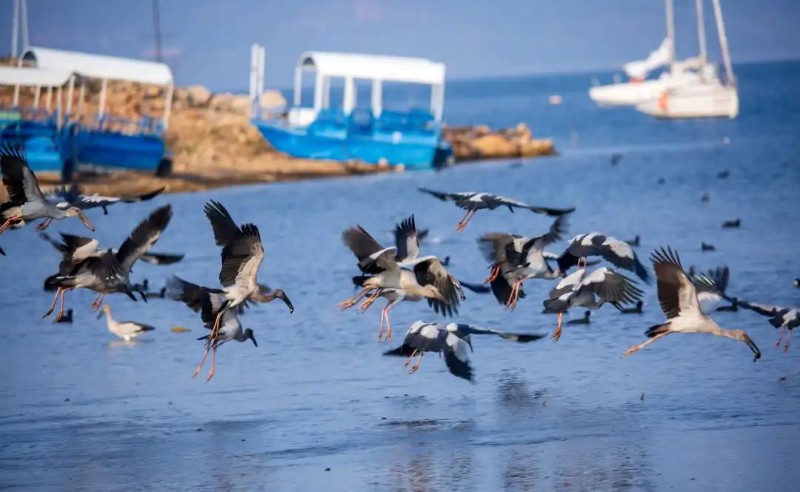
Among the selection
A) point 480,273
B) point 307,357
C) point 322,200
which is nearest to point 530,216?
point 322,200

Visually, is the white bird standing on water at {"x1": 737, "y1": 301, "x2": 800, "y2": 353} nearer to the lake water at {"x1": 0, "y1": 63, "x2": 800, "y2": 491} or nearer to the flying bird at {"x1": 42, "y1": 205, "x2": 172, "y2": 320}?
the lake water at {"x1": 0, "y1": 63, "x2": 800, "y2": 491}

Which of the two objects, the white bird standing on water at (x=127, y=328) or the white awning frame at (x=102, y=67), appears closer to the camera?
the white bird standing on water at (x=127, y=328)

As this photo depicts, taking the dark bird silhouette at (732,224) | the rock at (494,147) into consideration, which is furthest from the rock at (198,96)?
the dark bird silhouette at (732,224)

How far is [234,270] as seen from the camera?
13773 mm

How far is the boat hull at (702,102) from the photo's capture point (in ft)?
301

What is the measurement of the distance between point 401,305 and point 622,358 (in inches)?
210

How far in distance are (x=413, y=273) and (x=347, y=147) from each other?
114 feet

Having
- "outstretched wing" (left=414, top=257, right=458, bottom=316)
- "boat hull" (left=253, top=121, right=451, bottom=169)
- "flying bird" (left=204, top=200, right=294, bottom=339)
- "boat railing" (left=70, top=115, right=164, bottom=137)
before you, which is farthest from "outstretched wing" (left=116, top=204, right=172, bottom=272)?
"boat hull" (left=253, top=121, right=451, bottom=169)

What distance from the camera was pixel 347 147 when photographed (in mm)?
49031

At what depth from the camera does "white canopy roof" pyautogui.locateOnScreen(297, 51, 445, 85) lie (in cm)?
4659

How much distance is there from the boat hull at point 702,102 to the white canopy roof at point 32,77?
59.4 m

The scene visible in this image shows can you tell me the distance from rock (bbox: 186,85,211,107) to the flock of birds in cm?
5363

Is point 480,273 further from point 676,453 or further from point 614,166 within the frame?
point 614,166

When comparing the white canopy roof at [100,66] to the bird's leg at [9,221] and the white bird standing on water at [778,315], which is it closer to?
the bird's leg at [9,221]
